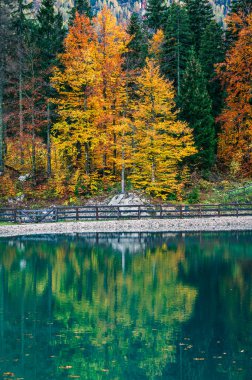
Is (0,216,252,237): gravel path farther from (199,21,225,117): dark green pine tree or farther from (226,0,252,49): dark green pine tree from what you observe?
(226,0,252,49): dark green pine tree

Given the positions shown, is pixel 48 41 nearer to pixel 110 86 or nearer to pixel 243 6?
pixel 110 86

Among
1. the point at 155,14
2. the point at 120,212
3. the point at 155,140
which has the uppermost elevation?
the point at 155,14

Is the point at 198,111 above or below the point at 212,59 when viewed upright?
below

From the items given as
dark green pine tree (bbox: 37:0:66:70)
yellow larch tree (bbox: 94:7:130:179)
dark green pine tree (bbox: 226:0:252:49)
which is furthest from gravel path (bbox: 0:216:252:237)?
dark green pine tree (bbox: 226:0:252:49)

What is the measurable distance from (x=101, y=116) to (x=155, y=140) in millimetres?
5681

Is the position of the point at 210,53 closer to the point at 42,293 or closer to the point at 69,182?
the point at 69,182

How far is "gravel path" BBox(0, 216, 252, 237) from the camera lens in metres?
44.5

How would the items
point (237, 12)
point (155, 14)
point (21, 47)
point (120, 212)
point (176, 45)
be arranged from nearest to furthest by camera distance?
point (120, 212)
point (21, 47)
point (176, 45)
point (237, 12)
point (155, 14)

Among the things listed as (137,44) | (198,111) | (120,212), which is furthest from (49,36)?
(120,212)

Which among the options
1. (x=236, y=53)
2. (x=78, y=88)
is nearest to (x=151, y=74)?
(x=78, y=88)

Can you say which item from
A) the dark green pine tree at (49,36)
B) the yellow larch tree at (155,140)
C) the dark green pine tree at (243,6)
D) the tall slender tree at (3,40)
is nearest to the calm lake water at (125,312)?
the yellow larch tree at (155,140)

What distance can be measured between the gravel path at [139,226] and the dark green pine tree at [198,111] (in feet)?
34.8

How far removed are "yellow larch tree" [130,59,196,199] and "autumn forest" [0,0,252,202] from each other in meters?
0.10

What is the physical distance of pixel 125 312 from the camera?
67.8 feet
